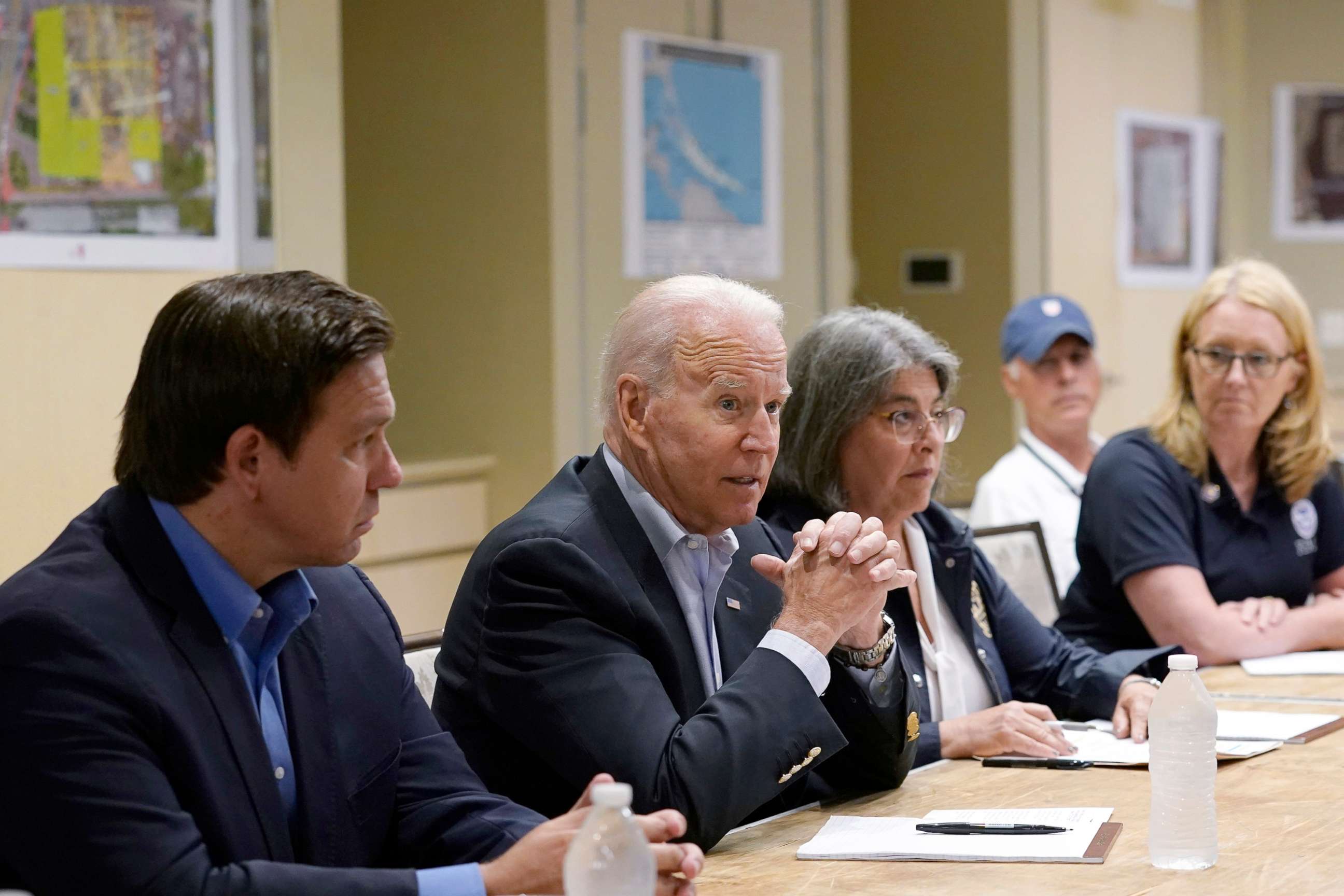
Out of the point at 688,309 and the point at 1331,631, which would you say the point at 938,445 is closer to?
the point at 688,309

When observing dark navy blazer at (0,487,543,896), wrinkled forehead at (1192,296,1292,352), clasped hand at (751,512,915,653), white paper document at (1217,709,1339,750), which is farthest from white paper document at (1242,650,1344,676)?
dark navy blazer at (0,487,543,896)

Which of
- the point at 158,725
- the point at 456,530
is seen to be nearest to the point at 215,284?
the point at 158,725

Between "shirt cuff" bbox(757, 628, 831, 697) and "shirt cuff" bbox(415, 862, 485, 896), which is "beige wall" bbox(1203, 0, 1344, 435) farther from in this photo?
"shirt cuff" bbox(415, 862, 485, 896)

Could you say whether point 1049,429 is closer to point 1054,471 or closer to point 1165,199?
point 1054,471

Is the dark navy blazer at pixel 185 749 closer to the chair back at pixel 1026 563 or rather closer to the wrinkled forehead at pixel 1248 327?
the chair back at pixel 1026 563

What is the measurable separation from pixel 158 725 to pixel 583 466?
3.07 feet

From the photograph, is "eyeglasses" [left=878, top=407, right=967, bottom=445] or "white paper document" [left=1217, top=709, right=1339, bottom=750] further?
"eyeglasses" [left=878, top=407, right=967, bottom=445]

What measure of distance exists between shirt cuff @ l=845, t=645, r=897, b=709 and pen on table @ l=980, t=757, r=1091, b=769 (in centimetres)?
28

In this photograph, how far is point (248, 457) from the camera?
165 cm

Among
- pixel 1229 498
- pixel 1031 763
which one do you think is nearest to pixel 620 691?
pixel 1031 763

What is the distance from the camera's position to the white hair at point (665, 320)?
7.43ft

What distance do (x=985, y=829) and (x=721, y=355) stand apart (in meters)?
0.73

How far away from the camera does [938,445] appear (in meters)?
2.84

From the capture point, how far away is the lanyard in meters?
4.54
